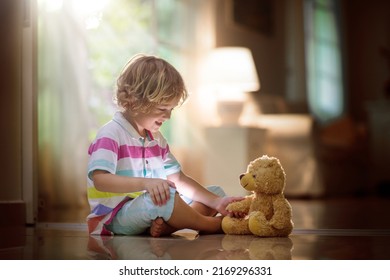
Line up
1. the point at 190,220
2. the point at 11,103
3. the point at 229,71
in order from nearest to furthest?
the point at 190,220
the point at 11,103
the point at 229,71

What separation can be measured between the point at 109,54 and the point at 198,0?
113 centimetres

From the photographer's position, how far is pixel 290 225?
1457 millimetres

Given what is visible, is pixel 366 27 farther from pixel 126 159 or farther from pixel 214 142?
pixel 126 159

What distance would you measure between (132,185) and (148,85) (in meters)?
0.23

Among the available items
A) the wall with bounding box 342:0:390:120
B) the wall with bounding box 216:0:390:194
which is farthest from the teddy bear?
the wall with bounding box 342:0:390:120

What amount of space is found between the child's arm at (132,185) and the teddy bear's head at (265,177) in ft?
0.62

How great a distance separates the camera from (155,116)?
1.46 m

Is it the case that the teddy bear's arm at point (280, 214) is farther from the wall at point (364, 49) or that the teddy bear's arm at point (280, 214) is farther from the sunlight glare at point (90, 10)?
the wall at point (364, 49)

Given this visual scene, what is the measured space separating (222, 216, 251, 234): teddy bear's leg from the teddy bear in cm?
4

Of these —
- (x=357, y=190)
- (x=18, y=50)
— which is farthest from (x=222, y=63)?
(x=357, y=190)

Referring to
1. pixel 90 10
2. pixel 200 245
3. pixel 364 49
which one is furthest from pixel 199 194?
pixel 364 49

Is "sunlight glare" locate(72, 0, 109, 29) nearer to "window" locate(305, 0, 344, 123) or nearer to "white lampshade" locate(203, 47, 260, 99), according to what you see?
"white lampshade" locate(203, 47, 260, 99)

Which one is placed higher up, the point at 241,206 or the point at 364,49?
the point at 364,49

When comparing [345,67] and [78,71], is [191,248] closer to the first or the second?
[78,71]
